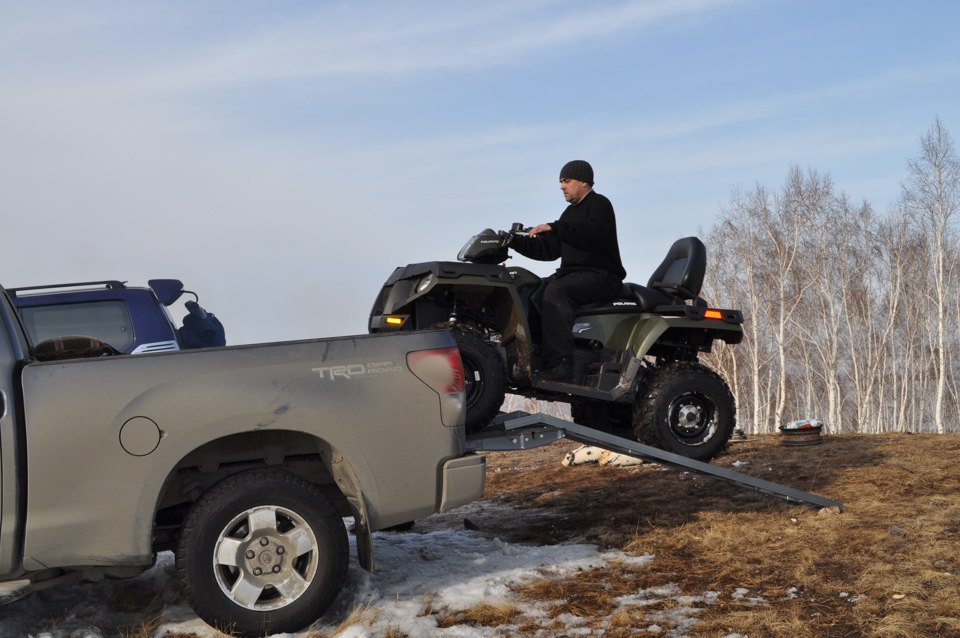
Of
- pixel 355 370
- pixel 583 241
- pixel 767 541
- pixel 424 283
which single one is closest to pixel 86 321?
pixel 424 283

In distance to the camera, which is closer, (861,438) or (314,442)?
(314,442)

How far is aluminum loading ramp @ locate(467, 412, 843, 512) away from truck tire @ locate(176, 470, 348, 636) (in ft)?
4.82

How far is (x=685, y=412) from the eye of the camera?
7422 mm

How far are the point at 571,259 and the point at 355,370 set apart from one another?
3.02 meters

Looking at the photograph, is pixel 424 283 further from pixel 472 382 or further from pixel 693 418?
pixel 693 418

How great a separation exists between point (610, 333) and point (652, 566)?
6.93 ft

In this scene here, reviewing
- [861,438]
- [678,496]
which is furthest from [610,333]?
[861,438]

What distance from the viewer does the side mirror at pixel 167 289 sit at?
805cm

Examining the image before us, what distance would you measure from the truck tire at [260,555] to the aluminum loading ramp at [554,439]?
1468 millimetres

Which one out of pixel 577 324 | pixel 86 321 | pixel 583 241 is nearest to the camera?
pixel 583 241

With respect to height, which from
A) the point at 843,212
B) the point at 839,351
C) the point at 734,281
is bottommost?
the point at 839,351

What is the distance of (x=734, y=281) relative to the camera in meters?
39.0

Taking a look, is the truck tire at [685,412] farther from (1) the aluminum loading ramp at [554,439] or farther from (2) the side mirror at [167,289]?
(2) the side mirror at [167,289]

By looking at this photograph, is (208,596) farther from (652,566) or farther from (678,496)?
(678,496)
